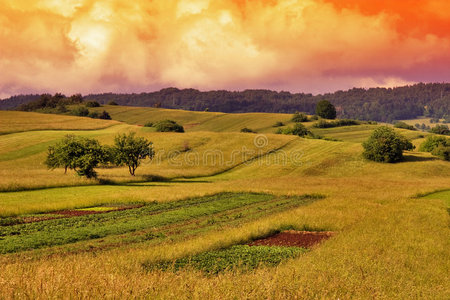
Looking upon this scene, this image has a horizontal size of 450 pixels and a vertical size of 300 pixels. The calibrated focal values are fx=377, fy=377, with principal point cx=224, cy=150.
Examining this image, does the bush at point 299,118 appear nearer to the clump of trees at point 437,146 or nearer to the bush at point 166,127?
the bush at point 166,127

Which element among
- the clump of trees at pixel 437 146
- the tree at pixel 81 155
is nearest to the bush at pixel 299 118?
the clump of trees at pixel 437 146

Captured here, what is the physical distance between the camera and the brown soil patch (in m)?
22.9

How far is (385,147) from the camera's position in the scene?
285ft

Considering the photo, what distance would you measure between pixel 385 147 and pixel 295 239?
70.4 metres

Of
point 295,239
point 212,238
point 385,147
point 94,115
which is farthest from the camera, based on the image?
point 94,115

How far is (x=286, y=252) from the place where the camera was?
64.7 ft

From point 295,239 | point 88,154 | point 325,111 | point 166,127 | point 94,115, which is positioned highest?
point 325,111

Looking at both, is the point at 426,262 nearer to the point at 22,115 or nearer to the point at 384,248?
the point at 384,248

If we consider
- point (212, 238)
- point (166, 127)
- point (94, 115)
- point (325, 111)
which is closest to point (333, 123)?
point (325, 111)

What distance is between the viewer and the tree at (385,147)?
8650 cm

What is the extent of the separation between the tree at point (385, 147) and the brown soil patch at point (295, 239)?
67113 mm

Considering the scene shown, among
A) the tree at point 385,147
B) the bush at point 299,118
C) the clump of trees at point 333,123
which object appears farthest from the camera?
the bush at point 299,118

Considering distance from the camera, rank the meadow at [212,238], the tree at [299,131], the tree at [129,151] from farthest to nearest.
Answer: the tree at [299,131] < the tree at [129,151] < the meadow at [212,238]

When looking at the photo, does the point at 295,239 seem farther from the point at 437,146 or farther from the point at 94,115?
the point at 94,115
